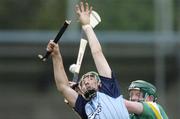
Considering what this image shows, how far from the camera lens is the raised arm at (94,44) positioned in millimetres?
11484

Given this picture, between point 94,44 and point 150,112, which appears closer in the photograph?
point 94,44

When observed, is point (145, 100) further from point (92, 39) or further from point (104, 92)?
point (92, 39)

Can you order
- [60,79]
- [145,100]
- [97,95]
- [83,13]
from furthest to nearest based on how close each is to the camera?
[145,100] → [83,13] → [60,79] → [97,95]

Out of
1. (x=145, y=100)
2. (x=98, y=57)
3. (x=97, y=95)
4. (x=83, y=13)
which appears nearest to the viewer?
(x=97, y=95)

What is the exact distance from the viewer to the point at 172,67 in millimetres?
26562

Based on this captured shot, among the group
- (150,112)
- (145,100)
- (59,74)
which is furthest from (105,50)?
(59,74)

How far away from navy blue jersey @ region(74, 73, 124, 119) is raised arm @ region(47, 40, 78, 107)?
0.06 m

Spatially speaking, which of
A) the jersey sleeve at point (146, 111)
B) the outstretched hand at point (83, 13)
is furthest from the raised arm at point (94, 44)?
the jersey sleeve at point (146, 111)

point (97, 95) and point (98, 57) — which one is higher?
point (98, 57)

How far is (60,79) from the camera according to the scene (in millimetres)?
11633

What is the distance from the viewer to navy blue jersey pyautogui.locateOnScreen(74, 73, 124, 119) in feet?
37.4

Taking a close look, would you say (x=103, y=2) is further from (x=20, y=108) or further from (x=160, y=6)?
(x=20, y=108)

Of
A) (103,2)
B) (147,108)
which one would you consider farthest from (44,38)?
(147,108)

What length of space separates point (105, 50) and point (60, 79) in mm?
14437
